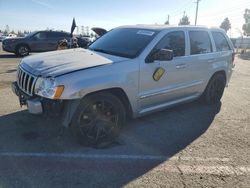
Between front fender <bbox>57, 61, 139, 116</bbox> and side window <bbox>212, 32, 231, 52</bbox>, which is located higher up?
side window <bbox>212, 32, 231, 52</bbox>

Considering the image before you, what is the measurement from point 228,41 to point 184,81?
2164 mm

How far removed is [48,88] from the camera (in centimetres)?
379

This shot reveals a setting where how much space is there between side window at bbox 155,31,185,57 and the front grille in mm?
2193

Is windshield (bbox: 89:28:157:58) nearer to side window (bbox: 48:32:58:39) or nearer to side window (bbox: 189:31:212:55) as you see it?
side window (bbox: 189:31:212:55)

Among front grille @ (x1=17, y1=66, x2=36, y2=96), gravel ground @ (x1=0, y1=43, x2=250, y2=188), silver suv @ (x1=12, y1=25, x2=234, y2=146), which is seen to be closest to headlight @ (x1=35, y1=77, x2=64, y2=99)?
silver suv @ (x1=12, y1=25, x2=234, y2=146)

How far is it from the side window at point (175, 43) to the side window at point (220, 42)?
133 centimetres

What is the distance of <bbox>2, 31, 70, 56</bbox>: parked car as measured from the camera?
17.4 meters

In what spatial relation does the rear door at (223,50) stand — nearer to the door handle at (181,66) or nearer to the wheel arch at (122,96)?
the door handle at (181,66)

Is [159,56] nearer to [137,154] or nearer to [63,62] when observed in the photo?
[63,62]

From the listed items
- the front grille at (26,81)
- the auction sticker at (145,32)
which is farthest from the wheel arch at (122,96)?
the auction sticker at (145,32)

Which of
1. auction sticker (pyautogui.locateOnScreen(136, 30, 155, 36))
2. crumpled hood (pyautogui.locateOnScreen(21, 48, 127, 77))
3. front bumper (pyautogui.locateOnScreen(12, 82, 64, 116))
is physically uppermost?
auction sticker (pyautogui.locateOnScreen(136, 30, 155, 36))

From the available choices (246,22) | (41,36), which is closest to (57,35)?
(41,36)

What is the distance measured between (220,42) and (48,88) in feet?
14.7

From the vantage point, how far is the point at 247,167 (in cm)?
387
